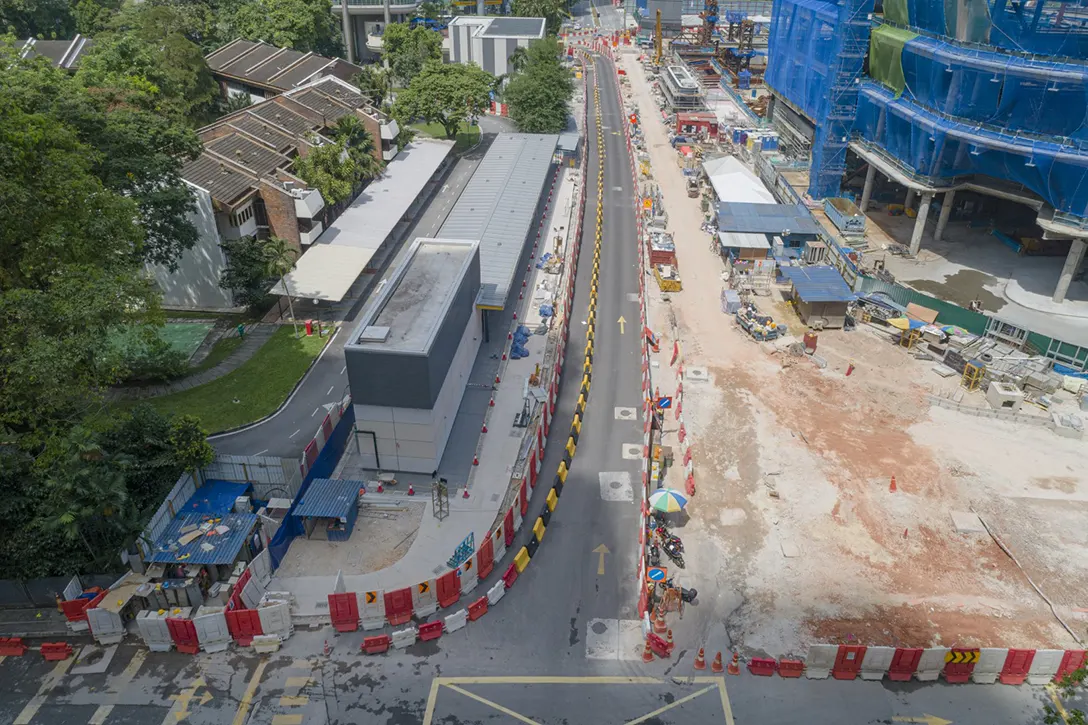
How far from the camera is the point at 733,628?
3491 cm

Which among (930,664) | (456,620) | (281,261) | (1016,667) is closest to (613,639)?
(456,620)

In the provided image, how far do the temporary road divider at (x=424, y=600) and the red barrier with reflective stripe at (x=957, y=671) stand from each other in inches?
895

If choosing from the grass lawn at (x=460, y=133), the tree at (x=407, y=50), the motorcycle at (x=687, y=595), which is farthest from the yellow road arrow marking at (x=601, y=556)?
the tree at (x=407, y=50)

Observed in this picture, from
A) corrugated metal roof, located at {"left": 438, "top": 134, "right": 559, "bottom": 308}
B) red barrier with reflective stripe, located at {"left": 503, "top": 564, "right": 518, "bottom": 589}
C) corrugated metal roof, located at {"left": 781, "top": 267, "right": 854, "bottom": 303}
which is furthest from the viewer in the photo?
corrugated metal roof, located at {"left": 781, "top": 267, "right": 854, "bottom": 303}

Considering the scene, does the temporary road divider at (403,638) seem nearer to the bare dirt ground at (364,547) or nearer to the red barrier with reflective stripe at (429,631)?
the red barrier with reflective stripe at (429,631)

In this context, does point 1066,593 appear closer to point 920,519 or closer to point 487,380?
point 920,519

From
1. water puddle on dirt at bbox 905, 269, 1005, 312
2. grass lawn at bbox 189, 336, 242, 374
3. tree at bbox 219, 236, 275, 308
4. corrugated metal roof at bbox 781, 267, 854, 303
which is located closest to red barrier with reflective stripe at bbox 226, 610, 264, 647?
grass lawn at bbox 189, 336, 242, 374

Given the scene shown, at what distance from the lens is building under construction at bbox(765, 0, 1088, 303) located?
62125mm

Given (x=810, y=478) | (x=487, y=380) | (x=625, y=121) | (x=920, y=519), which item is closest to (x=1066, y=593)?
(x=920, y=519)

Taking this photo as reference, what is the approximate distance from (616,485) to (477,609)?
12.1m

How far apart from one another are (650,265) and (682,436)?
2834 centimetres

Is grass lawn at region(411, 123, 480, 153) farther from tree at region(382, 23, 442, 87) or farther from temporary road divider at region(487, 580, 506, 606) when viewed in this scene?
temporary road divider at region(487, 580, 506, 606)

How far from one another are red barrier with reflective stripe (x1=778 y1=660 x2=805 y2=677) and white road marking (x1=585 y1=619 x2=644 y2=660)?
6.09 meters

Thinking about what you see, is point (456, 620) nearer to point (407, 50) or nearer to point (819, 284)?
point (819, 284)
